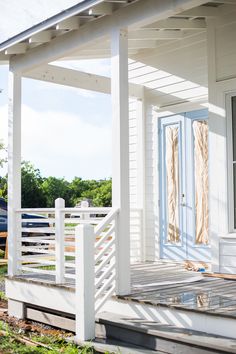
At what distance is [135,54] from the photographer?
Result: 29.3ft

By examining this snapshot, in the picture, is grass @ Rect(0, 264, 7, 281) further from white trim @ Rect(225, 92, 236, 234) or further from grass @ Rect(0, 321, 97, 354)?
white trim @ Rect(225, 92, 236, 234)

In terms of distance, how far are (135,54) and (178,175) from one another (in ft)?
7.25

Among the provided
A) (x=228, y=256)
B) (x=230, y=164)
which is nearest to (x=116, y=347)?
(x=228, y=256)

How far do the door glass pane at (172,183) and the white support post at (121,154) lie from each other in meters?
2.74

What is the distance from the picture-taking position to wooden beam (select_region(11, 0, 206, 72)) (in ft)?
17.5

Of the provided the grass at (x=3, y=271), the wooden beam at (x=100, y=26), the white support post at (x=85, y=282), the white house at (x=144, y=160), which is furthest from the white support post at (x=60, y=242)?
the grass at (x=3, y=271)

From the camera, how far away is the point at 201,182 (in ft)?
26.1

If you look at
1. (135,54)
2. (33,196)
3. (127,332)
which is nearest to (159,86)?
(135,54)

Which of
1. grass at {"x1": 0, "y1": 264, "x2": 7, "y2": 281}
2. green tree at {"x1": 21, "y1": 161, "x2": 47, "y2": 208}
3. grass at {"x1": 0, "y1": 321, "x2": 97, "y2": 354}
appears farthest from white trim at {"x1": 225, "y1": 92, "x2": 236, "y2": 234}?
green tree at {"x1": 21, "y1": 161, "x2": 47, "y2": 208}

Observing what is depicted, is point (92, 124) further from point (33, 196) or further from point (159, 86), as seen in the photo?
point (159, 86)

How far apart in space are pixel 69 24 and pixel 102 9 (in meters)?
0.59

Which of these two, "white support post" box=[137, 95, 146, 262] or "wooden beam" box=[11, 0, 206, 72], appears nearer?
"wooden beam" box=[11, 0, 206, 72]

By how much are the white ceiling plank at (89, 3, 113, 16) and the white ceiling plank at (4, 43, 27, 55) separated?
170 cm

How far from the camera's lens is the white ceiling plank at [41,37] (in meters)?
6.62
